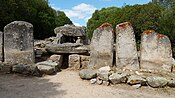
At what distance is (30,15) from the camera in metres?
26.5

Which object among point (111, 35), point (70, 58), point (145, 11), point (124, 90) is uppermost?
point (145, 11)

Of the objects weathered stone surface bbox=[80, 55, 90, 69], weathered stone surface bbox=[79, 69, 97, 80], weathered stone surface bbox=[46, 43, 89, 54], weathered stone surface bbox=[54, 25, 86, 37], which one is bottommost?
weathered stone surface bbox=[79, 69, 97, 80]

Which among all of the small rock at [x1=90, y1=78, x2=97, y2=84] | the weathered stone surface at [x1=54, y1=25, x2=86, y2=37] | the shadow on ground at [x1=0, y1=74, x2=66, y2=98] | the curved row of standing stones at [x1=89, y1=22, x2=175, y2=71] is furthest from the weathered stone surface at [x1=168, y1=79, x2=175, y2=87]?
the weathered stone surface at [x1=54, y1=25, x2=86, y2=37]

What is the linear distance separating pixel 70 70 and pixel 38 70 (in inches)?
58.6

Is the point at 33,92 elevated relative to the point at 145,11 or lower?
lower

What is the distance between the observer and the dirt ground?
25.0 feet

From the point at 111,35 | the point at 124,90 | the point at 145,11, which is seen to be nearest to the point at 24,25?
the point at 111,35

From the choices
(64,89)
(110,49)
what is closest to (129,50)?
(110,49)

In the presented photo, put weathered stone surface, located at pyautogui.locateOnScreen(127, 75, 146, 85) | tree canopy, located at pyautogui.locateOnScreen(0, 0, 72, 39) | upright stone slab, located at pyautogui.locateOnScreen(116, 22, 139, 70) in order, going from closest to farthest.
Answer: weathered stone surface, located at pyautogui.locateOnScreen(127, 75, 146, 85)
upright stone slab, located at pyautogui.locateOnScreen(116, 22, 139, 70)
tree canopy, located at pyautogui.locateOnScreen(0, 0, 72, 39)

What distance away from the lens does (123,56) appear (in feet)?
33.7

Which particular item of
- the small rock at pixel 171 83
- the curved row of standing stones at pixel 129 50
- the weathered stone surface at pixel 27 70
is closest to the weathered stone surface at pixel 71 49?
the curved row of standing stones at pixel 129 50

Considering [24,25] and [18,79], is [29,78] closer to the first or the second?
[18,79]

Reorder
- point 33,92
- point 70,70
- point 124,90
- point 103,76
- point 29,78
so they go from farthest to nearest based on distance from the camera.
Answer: point 70,70 < point 29,78 < point 103,76 < point 124,90 < point 33,92

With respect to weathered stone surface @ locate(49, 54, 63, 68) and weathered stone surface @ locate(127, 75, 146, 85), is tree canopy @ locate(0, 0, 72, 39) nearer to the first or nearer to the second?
weathered stone surface @ locate(49, 54, 63, 68)
